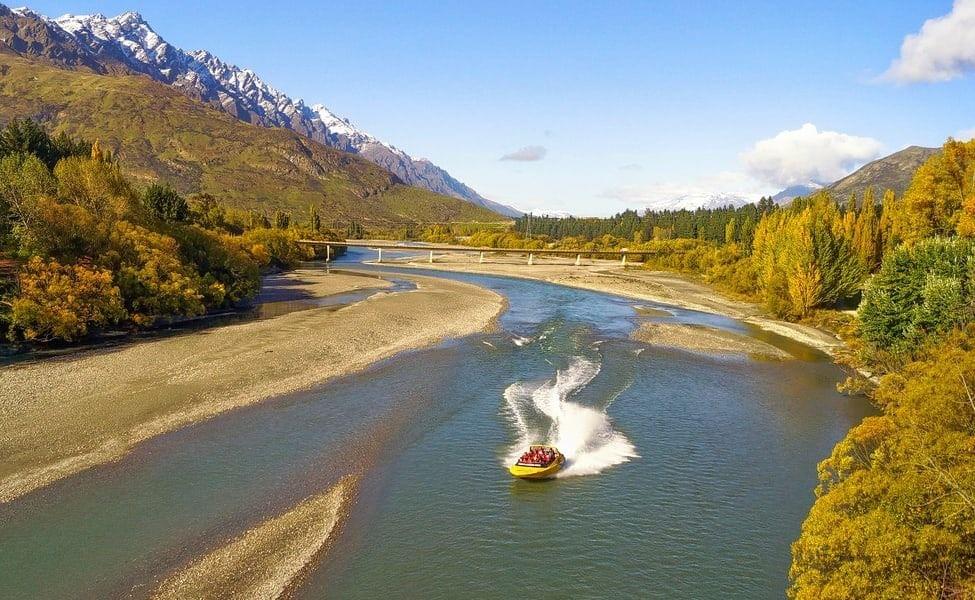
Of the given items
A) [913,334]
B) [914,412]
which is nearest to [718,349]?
[913,334]

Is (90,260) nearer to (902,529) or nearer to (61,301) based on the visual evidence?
(61,301)

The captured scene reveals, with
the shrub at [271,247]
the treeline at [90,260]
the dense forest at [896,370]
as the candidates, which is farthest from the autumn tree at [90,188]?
the dense forest at [896,370]

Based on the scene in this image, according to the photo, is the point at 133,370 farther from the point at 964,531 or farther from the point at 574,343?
the point at 964,531

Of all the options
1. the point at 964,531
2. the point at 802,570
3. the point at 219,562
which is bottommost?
the point at 219,562

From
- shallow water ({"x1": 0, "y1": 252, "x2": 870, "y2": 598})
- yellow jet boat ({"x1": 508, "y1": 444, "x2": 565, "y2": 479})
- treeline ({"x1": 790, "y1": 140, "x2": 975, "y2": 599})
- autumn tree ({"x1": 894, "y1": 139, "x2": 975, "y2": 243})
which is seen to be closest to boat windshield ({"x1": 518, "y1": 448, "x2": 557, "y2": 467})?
yellow jet boat ({"x1": 508, "y1": 444, "x2": 565, "y2": 479})

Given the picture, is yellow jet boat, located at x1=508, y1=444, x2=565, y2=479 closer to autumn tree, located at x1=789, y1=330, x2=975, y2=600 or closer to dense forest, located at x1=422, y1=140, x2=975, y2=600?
dense forest, located at x1=422, y1=140, x2=975, y2=600

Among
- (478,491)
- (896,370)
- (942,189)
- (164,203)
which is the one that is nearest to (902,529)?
(478,491)

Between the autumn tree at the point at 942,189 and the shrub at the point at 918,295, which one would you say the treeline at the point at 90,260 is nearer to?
the shrub at the point at 918,295
